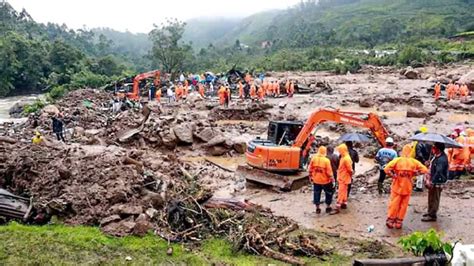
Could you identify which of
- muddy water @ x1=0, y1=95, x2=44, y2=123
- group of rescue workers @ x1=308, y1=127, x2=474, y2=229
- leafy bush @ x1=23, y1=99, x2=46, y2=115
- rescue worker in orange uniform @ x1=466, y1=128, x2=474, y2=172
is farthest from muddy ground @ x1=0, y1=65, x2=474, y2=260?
muddy water @ x1=0, y1=95, x2=44, y2=123

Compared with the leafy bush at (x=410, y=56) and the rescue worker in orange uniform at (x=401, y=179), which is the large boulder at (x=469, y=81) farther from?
the rescue worker in orange uniform at (x=401, y=179)

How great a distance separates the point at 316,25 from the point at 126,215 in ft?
350

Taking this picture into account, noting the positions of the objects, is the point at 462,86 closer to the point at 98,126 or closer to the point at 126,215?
the point at 98,126

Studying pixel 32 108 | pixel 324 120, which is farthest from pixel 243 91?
pixel 324 120

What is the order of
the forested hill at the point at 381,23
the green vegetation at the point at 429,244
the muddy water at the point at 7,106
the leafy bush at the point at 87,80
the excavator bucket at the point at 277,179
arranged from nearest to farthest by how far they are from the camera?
the green vegetation at the point at 429,244 < the excavator bucket at the point at 277,179 < the muddy water at the point at 7,106 < the leafy bush at the point at 87,80 < the forested hill at the point at 381,23

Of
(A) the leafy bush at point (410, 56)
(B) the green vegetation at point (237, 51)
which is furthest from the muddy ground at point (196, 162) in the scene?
(A) the leafy bush at point (410, 56)

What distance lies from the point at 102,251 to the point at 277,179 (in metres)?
5.81

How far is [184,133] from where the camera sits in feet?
65.0

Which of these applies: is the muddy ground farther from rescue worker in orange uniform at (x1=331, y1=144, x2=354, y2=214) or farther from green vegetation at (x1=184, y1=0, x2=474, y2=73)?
green vegetation at (x1=184, y1=0, x2=474, y2=73)

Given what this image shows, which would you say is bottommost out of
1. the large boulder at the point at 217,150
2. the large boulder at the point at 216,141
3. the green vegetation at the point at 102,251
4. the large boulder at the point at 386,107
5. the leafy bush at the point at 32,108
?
the leafy bush at the point at 32,108

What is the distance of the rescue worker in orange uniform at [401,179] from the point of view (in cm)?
973

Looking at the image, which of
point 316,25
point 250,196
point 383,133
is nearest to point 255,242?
point 250,196

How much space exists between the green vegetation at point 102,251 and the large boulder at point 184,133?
9.92 m

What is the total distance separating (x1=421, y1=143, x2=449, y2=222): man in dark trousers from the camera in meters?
10.0
